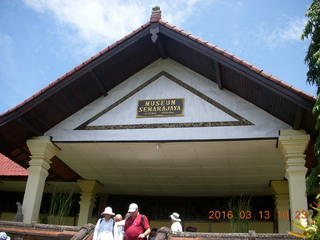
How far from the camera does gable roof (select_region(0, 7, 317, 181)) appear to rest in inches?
317

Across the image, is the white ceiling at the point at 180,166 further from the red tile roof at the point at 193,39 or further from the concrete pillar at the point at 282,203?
the red tile roof at the point at 193,39

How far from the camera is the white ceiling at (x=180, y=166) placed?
9.42m

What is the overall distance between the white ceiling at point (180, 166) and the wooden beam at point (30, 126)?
661 mm

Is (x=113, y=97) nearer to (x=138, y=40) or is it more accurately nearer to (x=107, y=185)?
(x=138, y=40)

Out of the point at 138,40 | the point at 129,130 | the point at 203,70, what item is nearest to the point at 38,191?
the point at 129,130

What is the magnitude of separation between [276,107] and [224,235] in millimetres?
3604

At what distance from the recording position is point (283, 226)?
10.5m

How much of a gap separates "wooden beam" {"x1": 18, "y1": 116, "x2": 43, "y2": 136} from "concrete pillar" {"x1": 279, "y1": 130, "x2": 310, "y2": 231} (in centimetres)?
580

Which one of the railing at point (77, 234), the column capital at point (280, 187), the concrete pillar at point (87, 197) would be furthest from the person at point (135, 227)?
the concrete pillar at point (87, 197)

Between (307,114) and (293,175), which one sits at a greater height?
(307,114)

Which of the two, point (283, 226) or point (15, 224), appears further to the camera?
point (283, 226)

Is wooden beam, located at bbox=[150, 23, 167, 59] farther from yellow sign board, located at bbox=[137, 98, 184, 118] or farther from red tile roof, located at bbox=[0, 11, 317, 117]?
yellow sign board, located at bbox=[137, 98, 184, 118]

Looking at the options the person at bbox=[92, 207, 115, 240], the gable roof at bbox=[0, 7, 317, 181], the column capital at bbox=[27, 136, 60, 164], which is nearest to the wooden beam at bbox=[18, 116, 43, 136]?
the gable roof at bbox=[0, 7, 317, 181]

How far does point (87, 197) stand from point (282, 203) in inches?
235
